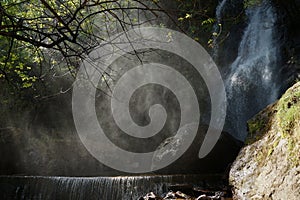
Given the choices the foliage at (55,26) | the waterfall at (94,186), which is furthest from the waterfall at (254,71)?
the foliage at (55,26)

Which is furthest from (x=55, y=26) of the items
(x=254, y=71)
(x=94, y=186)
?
(x=254, y=71)

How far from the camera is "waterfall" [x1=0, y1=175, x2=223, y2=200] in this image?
6402 mm

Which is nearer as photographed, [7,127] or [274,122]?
[274,122]

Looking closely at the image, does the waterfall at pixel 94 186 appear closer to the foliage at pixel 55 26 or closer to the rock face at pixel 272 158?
the rock face at pixel 272 158

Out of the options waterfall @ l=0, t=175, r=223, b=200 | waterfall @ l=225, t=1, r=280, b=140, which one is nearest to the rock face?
waterfall @ l=0, t=175, r=223, b=200

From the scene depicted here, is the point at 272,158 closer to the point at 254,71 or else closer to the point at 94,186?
the point at 94,186

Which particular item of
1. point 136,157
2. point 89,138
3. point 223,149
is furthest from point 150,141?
point 223,149

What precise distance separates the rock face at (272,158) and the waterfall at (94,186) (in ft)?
4.48

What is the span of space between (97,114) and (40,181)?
553 centimetres

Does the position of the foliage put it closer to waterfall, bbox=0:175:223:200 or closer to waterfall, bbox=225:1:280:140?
waterfall, bbox=0:175:223:200

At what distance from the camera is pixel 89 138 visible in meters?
13.0

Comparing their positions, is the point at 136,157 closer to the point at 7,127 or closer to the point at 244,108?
the point at 244,108

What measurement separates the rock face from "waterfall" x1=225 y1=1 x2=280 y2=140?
14.8 ft

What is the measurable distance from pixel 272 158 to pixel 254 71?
658 cm
